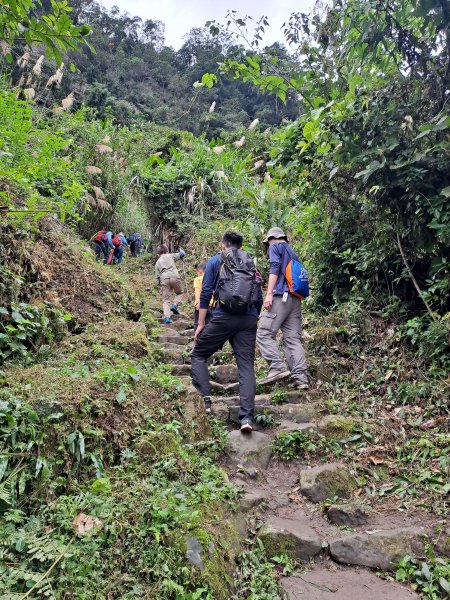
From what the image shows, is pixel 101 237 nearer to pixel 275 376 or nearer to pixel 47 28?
pixel 275 376

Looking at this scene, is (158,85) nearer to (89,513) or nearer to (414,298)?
(414,298)

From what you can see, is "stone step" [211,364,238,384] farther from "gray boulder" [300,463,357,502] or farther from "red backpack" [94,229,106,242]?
"red backpack" [94,229,106,242]

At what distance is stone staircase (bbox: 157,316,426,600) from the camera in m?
2.81

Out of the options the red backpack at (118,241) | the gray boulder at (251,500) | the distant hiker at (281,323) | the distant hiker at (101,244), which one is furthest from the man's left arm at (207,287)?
the red backpack at (118,241)

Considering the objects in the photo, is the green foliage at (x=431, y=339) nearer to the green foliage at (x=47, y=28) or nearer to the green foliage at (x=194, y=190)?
the green foliage at (x=47, y=28)

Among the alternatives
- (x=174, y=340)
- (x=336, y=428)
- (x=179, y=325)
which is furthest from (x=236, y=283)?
(x=179, y=325)

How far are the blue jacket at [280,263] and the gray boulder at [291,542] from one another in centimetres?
270

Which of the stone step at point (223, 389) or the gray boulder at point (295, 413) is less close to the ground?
the stone step at point (223, 389)

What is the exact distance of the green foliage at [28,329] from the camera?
3885mm

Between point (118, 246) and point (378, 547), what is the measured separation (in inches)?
367

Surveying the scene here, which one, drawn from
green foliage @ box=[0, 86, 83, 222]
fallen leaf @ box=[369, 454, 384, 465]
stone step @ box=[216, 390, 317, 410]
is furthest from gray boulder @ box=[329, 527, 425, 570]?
green foliage @ box=[0, 86, 83, 222]

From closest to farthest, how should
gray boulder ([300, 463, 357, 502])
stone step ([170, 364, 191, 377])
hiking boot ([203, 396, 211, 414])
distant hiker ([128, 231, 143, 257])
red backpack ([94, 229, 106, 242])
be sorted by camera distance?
gray boulder ([300, 463, 357, 502]) → hiking boot ([203, 396, 211, 414]) → stone step ([170, 364, 191, 377]) → red backpack ([94, 229, 106, 242]) → distant hiker ([128, 231, 143, 257])

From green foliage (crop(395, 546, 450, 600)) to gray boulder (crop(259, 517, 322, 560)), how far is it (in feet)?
1.76

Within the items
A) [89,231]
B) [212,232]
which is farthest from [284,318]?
[89,231]
